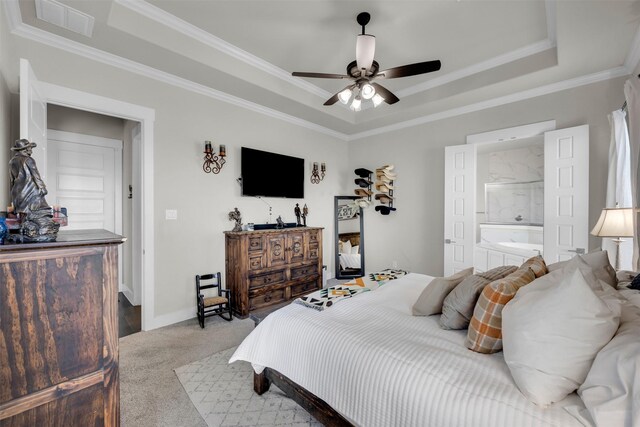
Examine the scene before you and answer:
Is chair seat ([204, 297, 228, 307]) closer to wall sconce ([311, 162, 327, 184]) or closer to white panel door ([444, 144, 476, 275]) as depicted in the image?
wall sconce ([311, 162, 327, 184])

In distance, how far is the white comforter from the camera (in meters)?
0.99

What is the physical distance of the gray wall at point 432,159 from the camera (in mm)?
3016

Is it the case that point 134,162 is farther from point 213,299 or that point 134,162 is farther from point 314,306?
point 314,306

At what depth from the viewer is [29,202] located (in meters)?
1.07

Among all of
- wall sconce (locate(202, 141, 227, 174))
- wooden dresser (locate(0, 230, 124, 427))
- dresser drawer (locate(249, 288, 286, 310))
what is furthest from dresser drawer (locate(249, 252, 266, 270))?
wooden dresser (locate(0, 230, 124, 427))

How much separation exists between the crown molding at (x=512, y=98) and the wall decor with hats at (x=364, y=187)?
2.40ft

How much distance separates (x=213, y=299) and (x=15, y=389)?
2.34 metres

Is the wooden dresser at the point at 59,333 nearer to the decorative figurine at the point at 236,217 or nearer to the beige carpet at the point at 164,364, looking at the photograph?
the beige carpet at the point at 164,364

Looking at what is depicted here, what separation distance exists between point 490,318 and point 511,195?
510 cm

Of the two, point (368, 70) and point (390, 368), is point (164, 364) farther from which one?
point (368, 70)

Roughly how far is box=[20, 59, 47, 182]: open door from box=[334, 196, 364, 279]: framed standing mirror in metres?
3.90

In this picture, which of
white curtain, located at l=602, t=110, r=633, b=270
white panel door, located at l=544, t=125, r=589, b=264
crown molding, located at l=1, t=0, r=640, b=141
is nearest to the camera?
crown molding, located at l=1, t=0, r=640, b=141

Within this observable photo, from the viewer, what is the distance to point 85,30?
2.31 m

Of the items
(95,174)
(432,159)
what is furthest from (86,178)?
(432,159)
